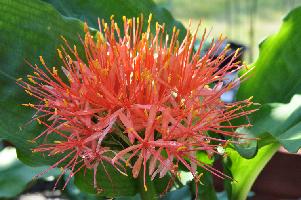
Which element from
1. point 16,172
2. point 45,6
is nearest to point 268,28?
point 16,172

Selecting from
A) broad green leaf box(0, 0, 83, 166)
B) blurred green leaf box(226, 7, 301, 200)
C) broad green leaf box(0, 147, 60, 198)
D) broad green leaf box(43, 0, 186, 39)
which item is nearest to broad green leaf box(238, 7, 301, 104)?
blurred green leaf box(226, 7, 301, 200)

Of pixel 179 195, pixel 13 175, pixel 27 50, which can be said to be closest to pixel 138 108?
pixel 27 50

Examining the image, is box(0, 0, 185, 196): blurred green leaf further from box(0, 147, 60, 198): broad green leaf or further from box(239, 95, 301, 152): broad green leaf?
box(0, 147, 60, 198): broad green leaf

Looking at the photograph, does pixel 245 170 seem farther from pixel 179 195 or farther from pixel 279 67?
pixel 179 195

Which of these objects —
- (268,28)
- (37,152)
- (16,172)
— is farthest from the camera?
(268,28)

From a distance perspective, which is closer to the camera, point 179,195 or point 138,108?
point 138,108

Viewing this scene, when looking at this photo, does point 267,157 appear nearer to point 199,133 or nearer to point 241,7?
point 199,133
